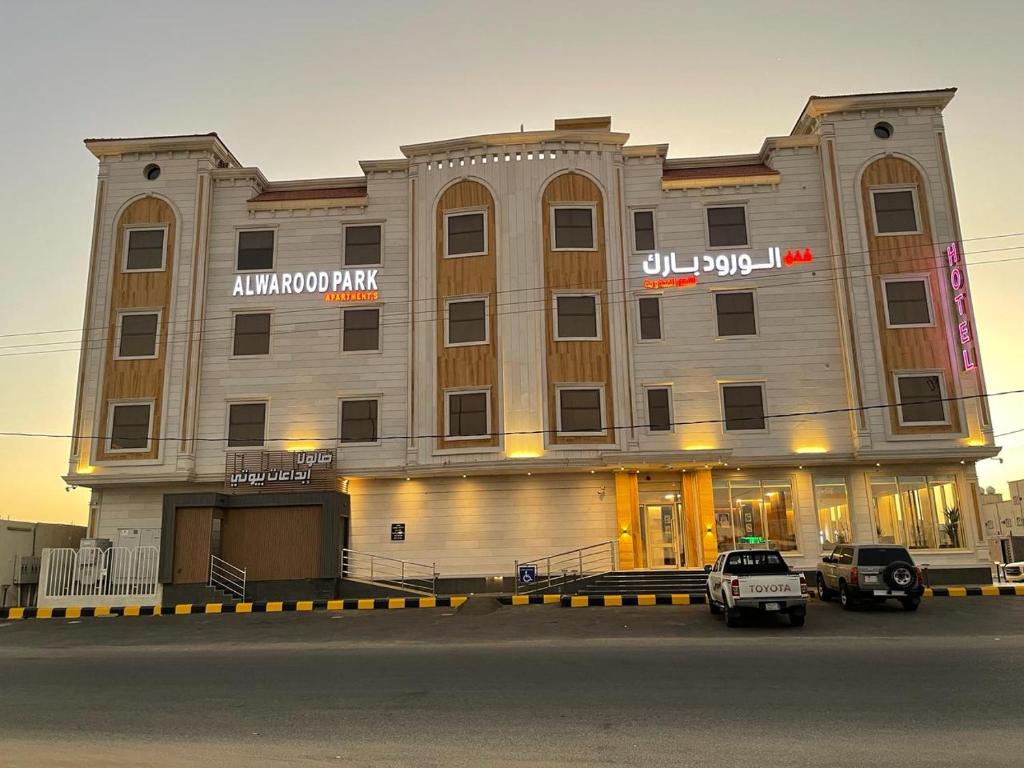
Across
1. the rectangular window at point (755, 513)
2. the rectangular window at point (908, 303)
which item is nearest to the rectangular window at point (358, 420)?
the rectangular window at point (755, 513)

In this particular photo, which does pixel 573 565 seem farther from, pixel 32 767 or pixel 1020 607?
pixel 32 767

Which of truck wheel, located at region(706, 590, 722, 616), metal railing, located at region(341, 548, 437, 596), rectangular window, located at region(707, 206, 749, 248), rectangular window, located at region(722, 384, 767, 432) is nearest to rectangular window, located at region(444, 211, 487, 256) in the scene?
rectangular window, located at region(707, 206, 749, 248)

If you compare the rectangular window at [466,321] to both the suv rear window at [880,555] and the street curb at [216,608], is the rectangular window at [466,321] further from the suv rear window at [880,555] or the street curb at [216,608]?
the suv rear window at [880,555]

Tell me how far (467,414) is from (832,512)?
14.0 meters

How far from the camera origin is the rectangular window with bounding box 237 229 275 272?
31047 mm

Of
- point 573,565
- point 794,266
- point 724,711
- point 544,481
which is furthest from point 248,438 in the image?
point 724,711

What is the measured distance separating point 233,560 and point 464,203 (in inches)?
633

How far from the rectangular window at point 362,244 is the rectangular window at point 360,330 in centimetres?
213

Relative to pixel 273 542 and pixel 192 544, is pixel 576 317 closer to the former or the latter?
pixel 273 542

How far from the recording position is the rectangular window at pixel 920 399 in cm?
2745

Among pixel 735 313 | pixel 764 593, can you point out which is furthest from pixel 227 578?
pixel 735 313

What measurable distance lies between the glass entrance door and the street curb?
7.95 m

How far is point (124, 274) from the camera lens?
101ft

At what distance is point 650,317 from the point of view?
29438 mm
